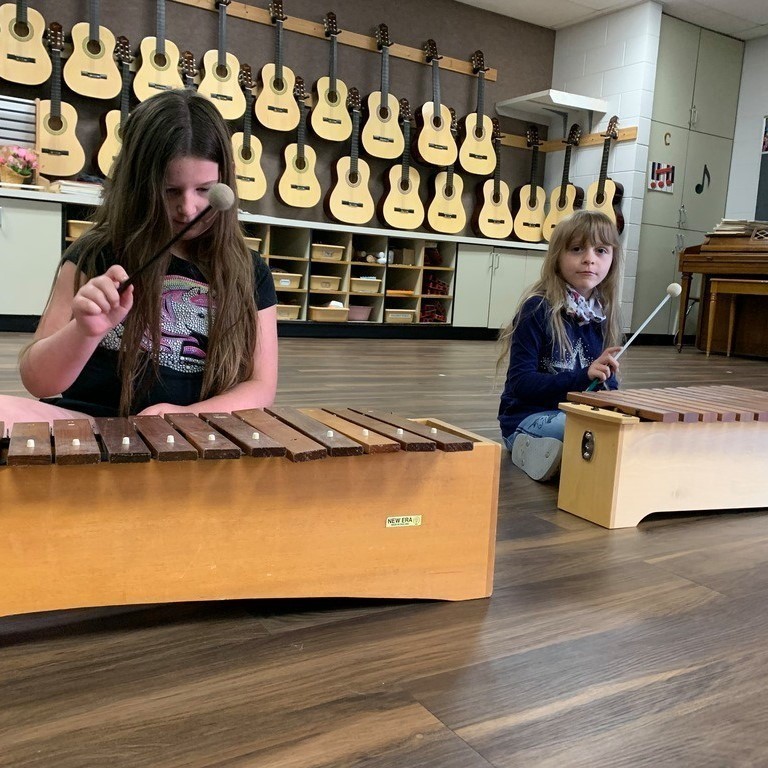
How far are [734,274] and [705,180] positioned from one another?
1557 millimetres

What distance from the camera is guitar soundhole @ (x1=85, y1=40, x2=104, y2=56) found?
5098 millimetres

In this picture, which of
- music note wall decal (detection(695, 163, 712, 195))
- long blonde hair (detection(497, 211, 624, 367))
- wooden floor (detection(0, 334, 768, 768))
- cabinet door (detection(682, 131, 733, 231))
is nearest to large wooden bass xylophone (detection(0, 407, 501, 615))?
wooden floor (detection(0, 334, 768, 768))

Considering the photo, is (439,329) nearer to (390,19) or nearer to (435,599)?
(390,19)

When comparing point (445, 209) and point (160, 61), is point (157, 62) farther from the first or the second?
point (445, 209)

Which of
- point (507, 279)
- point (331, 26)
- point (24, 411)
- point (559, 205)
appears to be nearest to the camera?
point (24, 411)

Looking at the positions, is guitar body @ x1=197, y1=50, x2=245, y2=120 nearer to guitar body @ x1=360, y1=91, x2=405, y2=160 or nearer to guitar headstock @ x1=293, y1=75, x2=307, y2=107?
guitar headstock @ x1=293, y1=75, x2=307, y2=107

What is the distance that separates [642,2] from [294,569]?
6715 mm

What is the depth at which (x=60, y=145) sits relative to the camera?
199 inches

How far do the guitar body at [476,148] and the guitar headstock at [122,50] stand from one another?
280cm

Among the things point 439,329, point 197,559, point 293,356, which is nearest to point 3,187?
point 293,356

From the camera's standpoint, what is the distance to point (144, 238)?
1.46m

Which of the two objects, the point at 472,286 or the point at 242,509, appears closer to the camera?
the point at 242,509

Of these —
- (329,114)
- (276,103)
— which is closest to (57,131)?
(276,103)

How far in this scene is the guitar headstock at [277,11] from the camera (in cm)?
578
